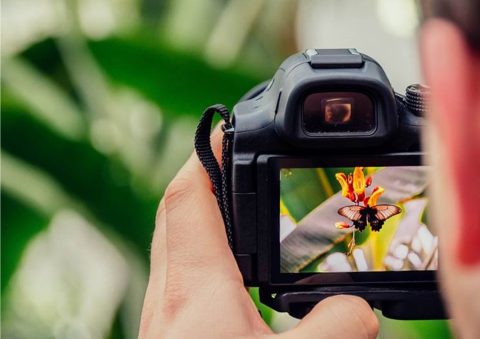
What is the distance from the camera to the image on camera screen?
667mm

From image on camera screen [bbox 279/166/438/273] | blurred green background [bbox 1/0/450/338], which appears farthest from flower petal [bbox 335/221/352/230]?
blurred green background [bbox 1/0/450/338]

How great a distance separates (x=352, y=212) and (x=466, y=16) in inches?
15.9

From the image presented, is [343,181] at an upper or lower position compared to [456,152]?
upper

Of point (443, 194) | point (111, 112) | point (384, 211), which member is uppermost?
point (111, 112)

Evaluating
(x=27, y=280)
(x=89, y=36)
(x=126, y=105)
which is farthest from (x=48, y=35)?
(x=27, y=280)

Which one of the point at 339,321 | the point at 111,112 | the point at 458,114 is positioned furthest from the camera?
the point at 111,112

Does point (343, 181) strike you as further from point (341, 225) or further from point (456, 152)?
point (456, 152)

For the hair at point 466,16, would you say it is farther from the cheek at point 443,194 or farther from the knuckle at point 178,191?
the knuckle at point 178,191

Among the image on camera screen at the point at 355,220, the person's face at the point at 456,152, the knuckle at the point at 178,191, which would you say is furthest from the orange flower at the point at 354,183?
the person's face at the point at 456,152

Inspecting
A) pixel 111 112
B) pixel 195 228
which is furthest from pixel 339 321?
pixel 111 112

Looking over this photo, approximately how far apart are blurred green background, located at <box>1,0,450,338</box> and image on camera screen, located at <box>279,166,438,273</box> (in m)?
1.05

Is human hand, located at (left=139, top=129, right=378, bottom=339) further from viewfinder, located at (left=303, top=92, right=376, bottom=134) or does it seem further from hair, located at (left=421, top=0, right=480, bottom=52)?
hair, located at (left=421, top=0, right=480, bottom=52)

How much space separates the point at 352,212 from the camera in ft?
2.24

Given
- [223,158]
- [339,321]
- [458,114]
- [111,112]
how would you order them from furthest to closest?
1. [111,112]
2. [223,158]
3. [339,321]
4. [458,114]
